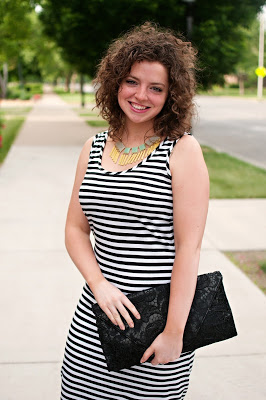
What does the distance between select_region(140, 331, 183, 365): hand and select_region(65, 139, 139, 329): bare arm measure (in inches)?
3.8

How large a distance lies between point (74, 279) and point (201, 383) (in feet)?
6.12

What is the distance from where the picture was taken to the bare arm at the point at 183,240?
1.68 metres

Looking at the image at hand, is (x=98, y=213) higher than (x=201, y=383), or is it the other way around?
(x=98, y=213)

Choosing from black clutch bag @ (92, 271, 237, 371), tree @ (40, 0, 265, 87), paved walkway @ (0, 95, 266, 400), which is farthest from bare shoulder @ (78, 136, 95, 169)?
tree @ (40, 0, 265, 87)

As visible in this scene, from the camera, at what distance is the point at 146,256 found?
175cm

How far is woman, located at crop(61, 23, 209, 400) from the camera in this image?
66.9 inches

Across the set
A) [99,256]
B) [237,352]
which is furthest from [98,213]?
[237,352]

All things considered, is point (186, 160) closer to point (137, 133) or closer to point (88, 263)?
point (137, 133)

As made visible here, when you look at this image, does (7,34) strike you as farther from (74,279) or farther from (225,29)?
(74,279)

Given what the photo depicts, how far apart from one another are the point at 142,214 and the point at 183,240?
15 cm

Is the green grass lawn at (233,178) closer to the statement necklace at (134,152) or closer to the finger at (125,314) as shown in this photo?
the statement necklace at (134,152)

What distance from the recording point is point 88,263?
1.87m

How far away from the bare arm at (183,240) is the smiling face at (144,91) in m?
0.22

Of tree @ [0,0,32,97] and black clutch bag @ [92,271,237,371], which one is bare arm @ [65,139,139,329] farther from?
tree @ [0,0,32,97]
